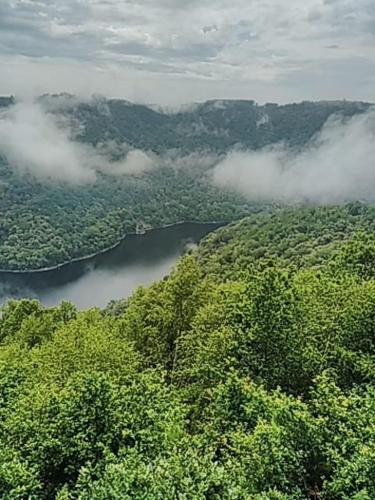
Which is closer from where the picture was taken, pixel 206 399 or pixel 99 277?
pixel 206 399

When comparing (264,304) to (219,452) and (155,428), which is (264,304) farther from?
(155,428)

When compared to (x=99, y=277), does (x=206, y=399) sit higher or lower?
higher

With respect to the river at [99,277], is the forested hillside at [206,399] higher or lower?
higher

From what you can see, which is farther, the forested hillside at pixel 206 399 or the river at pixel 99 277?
the river at pixel 99 277

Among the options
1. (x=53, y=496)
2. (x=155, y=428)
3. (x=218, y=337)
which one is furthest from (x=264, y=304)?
(x=53, y=496)
